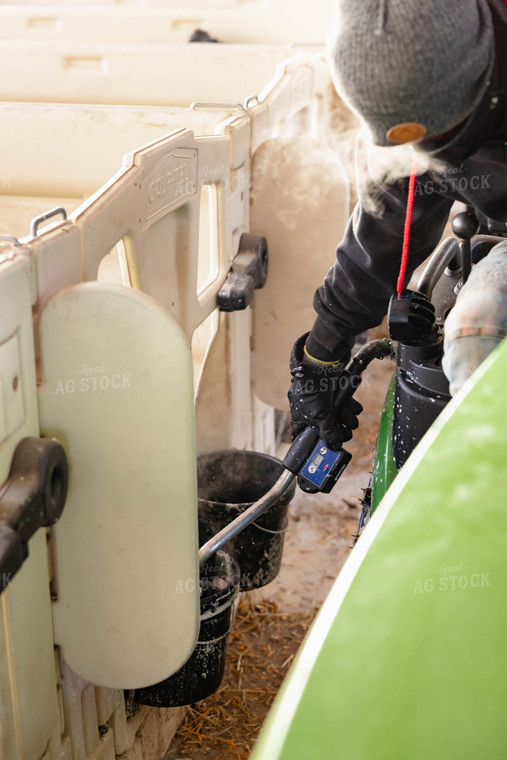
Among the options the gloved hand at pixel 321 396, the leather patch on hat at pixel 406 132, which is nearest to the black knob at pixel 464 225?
the leather patch on hat at pixel 406 132

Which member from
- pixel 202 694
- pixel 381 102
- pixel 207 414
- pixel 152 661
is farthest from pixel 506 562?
pixel 207 414

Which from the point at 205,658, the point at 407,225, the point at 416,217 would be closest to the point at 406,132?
the point at 407,225

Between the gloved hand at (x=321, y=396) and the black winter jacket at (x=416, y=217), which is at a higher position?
the black winter jacket at (x=416, y=217)

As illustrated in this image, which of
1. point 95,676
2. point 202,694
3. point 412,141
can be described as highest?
point 412,141

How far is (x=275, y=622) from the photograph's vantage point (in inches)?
103

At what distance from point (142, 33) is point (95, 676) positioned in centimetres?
355

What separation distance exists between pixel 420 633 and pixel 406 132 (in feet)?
2.44

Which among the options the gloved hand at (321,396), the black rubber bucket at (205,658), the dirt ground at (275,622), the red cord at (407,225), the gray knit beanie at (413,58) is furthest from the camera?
the dirt ground at (275,622)

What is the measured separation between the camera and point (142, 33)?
14.1ft

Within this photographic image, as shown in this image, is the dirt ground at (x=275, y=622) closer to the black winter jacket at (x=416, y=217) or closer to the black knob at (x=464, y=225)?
the black winter jacket at (x=416, y=217)

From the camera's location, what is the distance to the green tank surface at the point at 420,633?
30.8 inches

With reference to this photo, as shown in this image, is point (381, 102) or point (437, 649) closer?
point (437, 649)

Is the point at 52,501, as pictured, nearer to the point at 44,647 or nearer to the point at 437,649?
the point at 44,647

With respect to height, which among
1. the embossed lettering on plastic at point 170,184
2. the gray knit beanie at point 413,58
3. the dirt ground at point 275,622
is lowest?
the dirt ground at point 275,622
